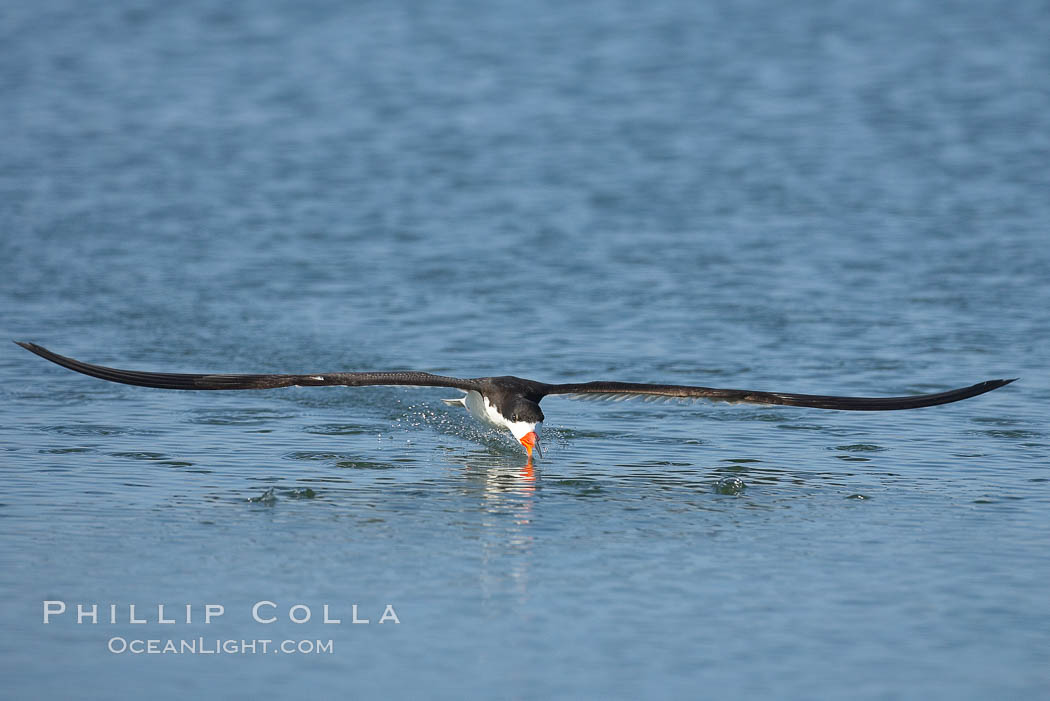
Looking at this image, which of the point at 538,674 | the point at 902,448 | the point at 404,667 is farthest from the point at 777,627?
the point at 902,448

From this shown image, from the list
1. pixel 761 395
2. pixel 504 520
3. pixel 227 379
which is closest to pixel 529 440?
pixel 504 520

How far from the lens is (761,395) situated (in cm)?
1230

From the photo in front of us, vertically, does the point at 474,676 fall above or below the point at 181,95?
below

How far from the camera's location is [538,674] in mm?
8180

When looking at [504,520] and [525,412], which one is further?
[525,412]

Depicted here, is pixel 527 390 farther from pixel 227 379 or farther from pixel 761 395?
pixel 227 379

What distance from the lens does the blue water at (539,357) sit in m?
8.73

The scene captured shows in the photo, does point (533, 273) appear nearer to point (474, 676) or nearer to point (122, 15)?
point (474, 676)

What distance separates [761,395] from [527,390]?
1982 mm

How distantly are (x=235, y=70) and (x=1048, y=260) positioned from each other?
21.1m

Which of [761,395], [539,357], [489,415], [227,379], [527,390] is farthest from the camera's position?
[539,357]

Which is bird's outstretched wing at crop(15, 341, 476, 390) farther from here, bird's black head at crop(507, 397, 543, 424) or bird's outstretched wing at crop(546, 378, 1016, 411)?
bird's outstretched wing at crop(546, 378, 1016, 411)

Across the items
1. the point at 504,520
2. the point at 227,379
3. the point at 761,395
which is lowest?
the point at 504,520

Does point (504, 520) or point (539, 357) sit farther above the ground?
point (539, 357)
